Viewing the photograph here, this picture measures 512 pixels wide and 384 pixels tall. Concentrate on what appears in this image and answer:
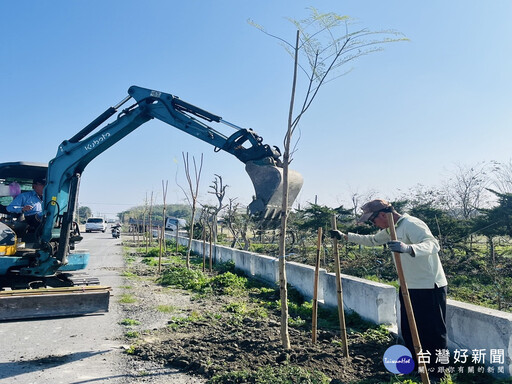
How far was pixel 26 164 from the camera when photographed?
8.34 metres

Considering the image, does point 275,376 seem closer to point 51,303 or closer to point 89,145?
point 51,303

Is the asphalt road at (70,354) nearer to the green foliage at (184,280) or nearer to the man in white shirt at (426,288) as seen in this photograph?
the man in white shirt at (426,288)

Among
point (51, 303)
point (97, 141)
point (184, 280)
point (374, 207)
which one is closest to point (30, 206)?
point (97, 141)

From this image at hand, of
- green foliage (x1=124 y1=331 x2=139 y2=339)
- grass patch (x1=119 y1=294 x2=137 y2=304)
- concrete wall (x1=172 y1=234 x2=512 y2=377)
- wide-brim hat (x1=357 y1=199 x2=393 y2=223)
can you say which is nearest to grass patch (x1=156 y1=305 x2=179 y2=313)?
grass patch (x1=119 y1=294 x2=137 y2=304)

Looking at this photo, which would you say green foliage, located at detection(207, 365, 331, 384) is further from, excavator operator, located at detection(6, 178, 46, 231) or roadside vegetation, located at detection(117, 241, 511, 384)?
excavator operator, located at detection(6, 178, 46, 231)

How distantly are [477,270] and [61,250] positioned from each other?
35.4 ft

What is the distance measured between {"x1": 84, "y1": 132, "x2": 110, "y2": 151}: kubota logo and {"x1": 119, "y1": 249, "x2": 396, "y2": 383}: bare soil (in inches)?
131

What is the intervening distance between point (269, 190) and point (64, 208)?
4.78m

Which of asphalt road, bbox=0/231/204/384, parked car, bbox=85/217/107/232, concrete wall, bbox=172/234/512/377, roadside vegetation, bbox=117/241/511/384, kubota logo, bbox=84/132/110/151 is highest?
kubota logo, bbox=84/132/110/151

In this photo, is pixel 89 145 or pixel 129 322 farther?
pixel 89 145

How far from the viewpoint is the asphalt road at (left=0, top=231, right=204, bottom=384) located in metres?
4.29

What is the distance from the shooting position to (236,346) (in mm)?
5051

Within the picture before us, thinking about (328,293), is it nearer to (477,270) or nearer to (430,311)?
(430,311)

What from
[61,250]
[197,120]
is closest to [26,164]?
[61,250]
